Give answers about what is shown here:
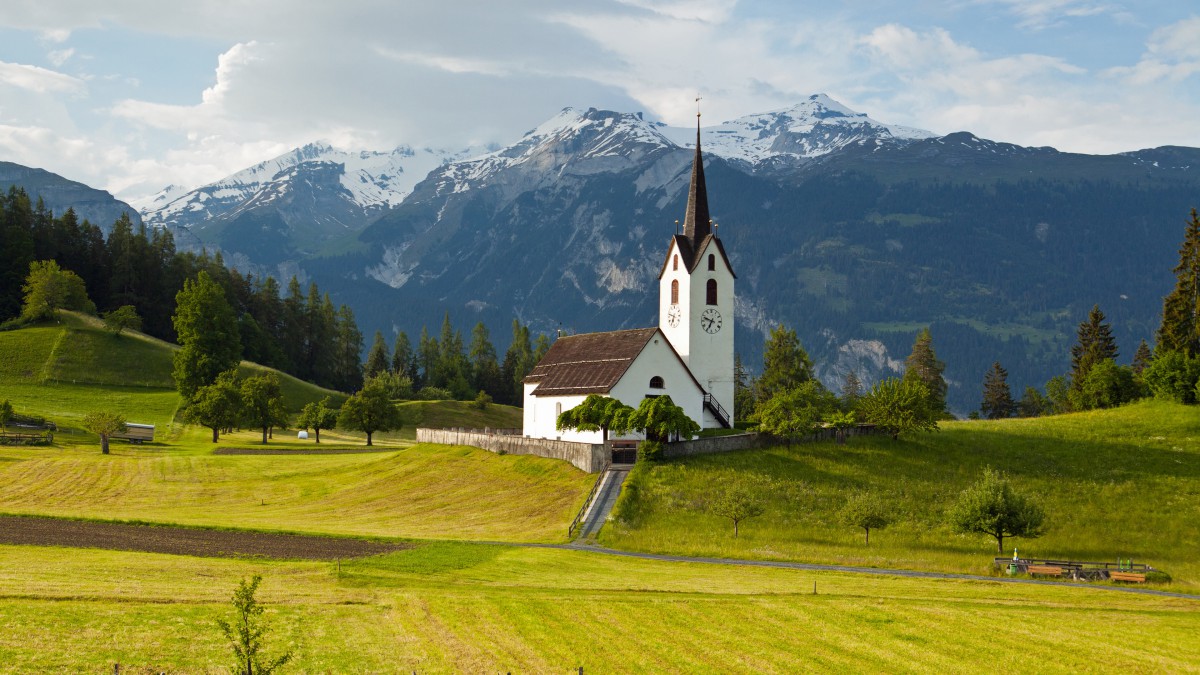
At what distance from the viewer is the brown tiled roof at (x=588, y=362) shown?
74.9 m

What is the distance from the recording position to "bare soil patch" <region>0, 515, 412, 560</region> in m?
43.7

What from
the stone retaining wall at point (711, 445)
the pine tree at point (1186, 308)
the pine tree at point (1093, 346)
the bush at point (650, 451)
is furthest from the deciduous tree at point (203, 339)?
the pine tree at point (1186, 308)

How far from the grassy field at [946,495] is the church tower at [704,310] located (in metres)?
13.9

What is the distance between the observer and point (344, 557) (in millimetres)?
42781

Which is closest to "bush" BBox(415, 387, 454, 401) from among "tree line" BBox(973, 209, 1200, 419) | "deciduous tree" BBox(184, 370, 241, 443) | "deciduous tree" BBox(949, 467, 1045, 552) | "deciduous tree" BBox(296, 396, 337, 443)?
"deciduous tree" BBox(296, 396, 337, 443)

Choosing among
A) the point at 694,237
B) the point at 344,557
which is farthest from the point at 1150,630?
the point at 694,237

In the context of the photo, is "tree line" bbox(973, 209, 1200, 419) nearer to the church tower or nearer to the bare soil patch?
the church tower

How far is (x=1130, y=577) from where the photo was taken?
4409 cm

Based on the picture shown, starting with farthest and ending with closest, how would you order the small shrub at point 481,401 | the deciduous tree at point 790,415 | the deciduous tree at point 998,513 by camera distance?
1. the small shrub at point 481,401
2. the deciduous tree at point 790,415
3. the deciduous tree at point 998,513

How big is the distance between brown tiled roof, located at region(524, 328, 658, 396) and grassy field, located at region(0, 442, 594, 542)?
7.61m

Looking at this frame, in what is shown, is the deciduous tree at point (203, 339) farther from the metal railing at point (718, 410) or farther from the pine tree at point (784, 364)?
the metal railing at point (718, 410)

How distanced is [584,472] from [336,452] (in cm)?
4304

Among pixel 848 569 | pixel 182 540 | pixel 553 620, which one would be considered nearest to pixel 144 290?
pixel 182 540

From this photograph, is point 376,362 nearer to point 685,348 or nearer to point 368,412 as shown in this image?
point 368,412
